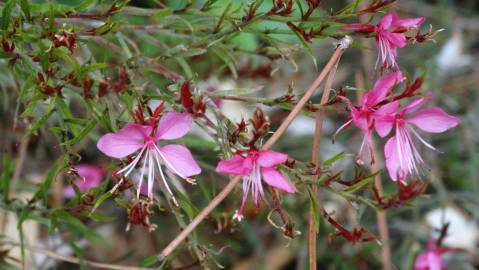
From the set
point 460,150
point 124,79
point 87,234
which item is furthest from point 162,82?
point 460,150

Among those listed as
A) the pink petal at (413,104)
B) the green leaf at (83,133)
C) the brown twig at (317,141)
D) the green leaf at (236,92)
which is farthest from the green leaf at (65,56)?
the pink petal at (413,104)

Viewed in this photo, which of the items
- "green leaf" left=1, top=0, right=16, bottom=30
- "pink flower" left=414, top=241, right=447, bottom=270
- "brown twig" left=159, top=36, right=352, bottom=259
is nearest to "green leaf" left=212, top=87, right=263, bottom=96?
"brown twig" left=159, top=36, right=352, bottom=259

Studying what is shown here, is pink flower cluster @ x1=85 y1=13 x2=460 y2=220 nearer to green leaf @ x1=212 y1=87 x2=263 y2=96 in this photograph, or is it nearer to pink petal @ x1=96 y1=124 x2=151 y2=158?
pink petal @ x1=96 y1=124 x2=151 y2=158

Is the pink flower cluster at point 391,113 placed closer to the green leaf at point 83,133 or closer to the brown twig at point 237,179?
the brown twig at point 237,179

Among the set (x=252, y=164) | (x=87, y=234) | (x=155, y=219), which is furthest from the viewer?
(x=155, y=219)

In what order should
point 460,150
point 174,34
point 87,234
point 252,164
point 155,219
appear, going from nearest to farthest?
point 252,164, point 174,34, point 87,234, point 155,219, point 460,150

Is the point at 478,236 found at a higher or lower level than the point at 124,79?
lower

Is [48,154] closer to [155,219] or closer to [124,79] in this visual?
[155,219]
